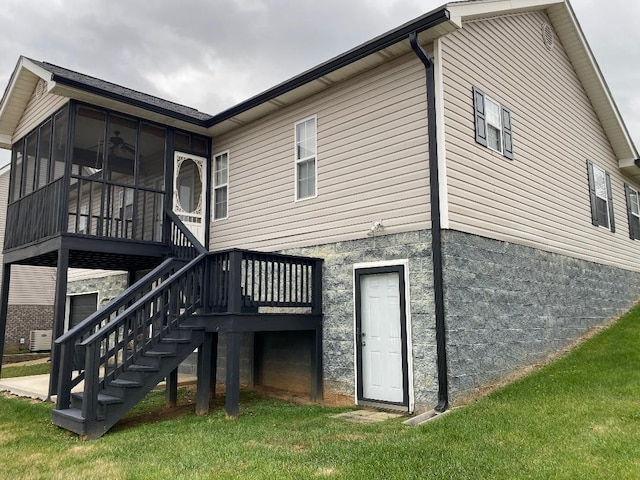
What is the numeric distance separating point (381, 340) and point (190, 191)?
6.21m

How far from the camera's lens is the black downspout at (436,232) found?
655 centimetres

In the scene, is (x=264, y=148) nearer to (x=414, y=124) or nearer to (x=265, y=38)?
(x=414, y=124)

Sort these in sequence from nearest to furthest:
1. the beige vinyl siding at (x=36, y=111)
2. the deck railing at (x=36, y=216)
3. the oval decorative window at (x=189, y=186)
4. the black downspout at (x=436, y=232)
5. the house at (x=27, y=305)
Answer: the black downspout at (x=436, y=232) → the deck railing at (x=36, y=216) → the beige vinyl siding at (x=36, y=111) → the oval decorative window at (x=189, y=186) → the house at (x=27, y=305)

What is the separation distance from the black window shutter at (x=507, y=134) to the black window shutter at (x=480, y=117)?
0.69 metres

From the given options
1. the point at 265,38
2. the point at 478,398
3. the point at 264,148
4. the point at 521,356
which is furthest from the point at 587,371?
the point at 265,38

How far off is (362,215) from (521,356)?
334cm

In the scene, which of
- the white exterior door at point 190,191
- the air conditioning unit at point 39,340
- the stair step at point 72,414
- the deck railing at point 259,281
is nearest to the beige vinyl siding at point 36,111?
the white exterior door at point 190,191

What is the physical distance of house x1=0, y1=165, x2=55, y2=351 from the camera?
18.9 meters

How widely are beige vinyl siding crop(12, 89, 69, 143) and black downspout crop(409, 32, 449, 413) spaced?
6.25m

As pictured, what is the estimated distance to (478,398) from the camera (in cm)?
704

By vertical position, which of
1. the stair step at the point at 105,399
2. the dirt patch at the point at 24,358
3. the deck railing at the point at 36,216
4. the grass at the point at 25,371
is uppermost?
the deck railing at the point at 36,216

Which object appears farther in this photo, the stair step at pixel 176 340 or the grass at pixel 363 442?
the stair step at pixel 176 340

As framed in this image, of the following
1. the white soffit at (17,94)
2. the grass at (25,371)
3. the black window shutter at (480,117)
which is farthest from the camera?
the grass at (25,371)

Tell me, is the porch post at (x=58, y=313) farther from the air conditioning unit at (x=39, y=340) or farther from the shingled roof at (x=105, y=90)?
the air conditioning unit at (x=39, y=340)
